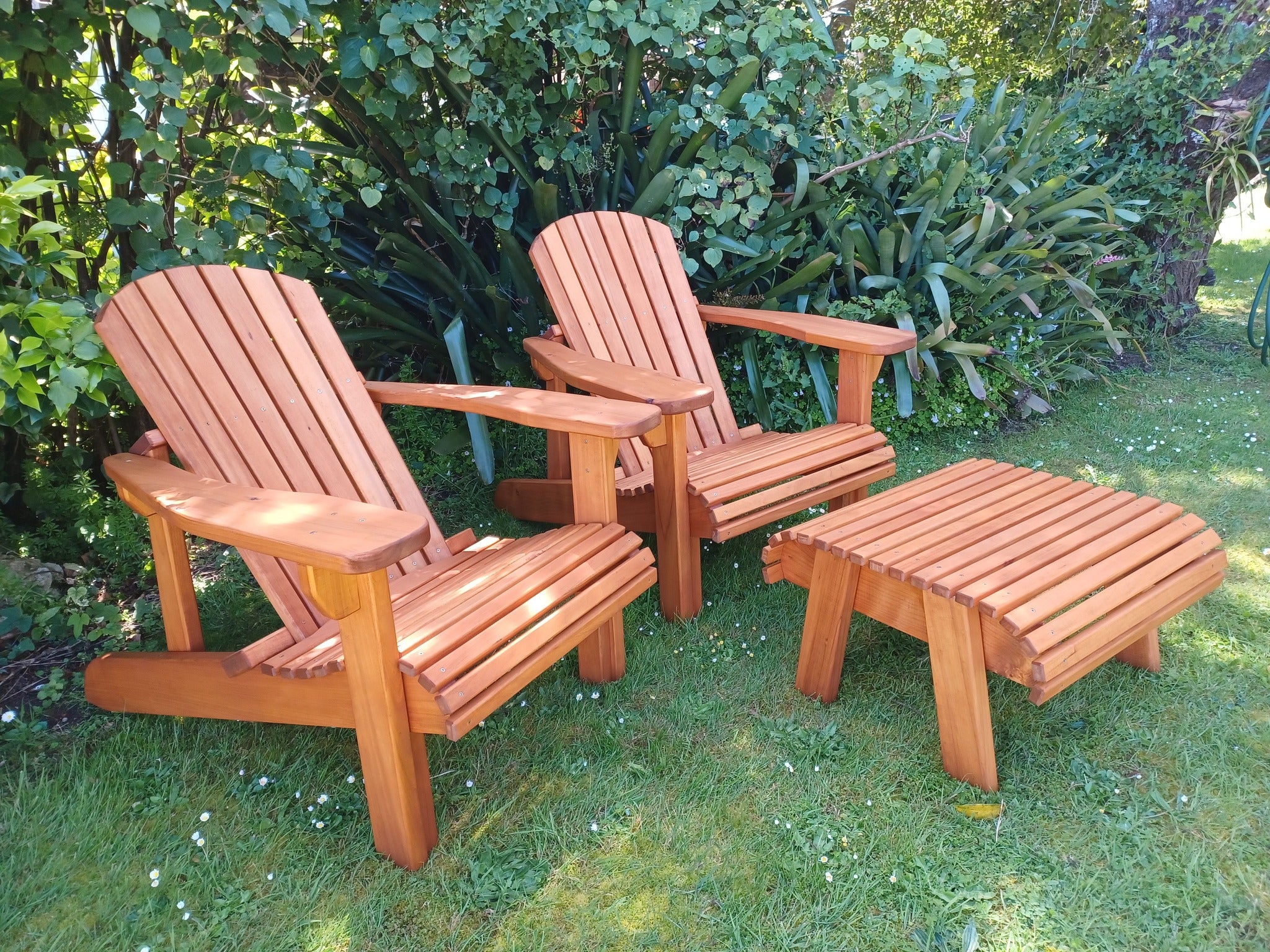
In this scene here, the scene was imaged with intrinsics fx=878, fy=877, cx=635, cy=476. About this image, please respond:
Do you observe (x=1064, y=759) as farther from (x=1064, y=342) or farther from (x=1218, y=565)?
(x=1064, y=342)

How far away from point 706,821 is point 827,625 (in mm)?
513

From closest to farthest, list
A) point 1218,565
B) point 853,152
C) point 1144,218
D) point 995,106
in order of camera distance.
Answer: point 1218,565
point 853,152
point 995,106
point 1144,218

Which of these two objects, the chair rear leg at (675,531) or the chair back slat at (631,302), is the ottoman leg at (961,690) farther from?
the chair back slat at (631,302)

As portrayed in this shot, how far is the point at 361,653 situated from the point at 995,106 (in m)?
3.75

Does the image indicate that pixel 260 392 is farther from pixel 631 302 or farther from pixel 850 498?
pixel 850 498

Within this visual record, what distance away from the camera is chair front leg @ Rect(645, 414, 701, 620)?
220 cm

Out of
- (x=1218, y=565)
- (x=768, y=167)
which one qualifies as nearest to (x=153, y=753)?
(x=1218, y=565)

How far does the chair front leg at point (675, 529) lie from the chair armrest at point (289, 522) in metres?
0.86

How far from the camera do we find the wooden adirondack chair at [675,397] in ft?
7.33

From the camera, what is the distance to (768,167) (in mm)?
3260

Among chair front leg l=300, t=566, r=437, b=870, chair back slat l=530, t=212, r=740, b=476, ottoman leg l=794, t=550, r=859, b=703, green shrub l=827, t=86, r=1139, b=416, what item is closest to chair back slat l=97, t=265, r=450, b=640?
chair front leg l=300, t=566, r=437, b=870

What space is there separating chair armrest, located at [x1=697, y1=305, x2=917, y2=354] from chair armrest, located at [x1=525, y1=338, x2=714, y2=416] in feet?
1.53

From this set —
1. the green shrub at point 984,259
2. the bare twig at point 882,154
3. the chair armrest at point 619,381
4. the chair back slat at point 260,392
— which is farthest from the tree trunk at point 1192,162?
the chair back slat at point 260,392

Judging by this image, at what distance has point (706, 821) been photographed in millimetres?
1717
